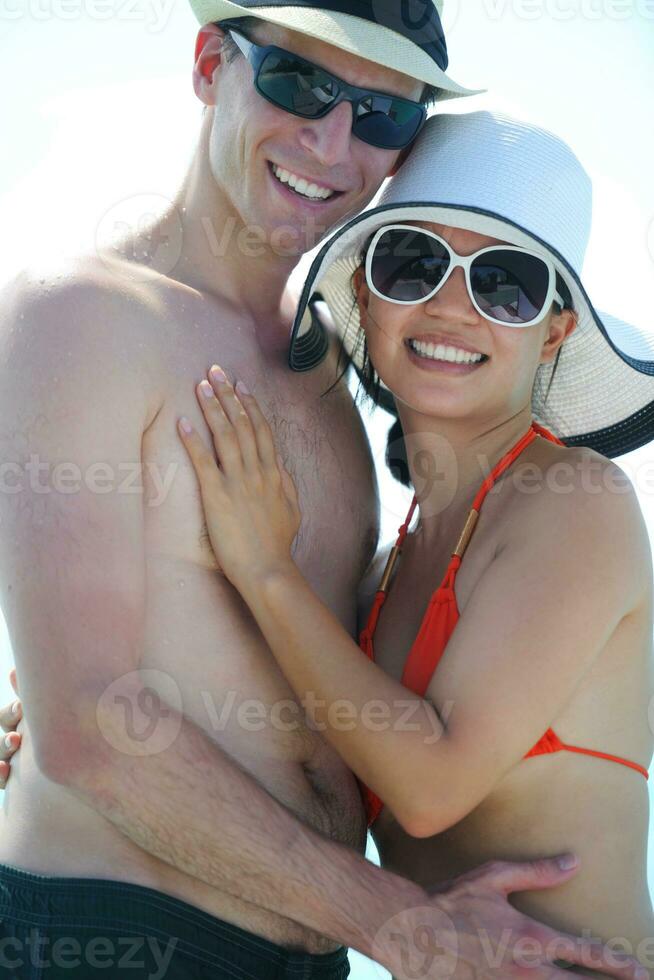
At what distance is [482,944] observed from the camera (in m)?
2.30

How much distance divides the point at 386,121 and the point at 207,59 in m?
0.52

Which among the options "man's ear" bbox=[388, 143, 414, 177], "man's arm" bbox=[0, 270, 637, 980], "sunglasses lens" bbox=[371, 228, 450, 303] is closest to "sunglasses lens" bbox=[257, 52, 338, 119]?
"man's ear" bbox=[388, 143, 414, 177]

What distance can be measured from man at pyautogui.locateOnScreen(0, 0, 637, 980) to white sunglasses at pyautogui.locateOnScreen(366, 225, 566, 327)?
388 millimetres

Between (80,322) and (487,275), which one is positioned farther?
(487,275)

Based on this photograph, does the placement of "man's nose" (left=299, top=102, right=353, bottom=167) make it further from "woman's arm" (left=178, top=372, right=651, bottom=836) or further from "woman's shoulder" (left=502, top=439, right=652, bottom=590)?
"woman's shoulder" (left=502, top=439, right=652, bottom=590)

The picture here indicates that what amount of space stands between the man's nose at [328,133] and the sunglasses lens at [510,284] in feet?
1.63

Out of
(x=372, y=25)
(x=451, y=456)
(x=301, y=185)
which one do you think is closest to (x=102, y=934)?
(x=451, y=456)

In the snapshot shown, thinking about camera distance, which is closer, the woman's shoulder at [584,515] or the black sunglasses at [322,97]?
the woman's shoulder at [584,515]

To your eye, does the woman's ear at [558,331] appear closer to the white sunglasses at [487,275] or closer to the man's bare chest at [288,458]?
the white sunglasses at [487,275]

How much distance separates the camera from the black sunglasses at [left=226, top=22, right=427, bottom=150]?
8.80ft

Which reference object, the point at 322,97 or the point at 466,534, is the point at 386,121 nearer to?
the point at 322,97

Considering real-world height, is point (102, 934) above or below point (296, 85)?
below

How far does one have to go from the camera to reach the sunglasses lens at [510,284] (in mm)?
2496

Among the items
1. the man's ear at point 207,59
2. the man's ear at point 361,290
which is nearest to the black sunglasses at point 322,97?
the man's ear at point 207,59
